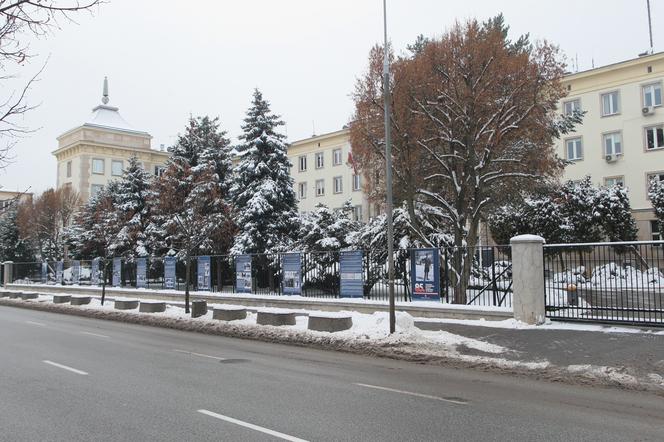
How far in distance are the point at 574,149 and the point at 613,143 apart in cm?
297

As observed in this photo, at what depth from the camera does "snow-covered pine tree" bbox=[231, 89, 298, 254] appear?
31.9 m

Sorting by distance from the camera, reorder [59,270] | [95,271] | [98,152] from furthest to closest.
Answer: [98,152] < [59,270] < [95,271]

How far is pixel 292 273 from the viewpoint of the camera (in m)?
22.4

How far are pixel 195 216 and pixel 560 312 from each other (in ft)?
45.5

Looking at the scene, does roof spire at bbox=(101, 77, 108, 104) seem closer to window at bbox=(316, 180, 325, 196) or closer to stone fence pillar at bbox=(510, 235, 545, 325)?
window at bbox=(316, 180, 325, 196)

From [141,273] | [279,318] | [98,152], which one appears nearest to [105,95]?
[98,152]

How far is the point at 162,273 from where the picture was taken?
3212 centimetres

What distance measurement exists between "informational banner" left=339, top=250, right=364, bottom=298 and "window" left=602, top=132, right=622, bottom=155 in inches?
1254

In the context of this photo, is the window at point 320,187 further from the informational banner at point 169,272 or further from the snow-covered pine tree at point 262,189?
the informational banner at point 169,272

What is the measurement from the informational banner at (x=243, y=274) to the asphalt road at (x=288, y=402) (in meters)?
12.1

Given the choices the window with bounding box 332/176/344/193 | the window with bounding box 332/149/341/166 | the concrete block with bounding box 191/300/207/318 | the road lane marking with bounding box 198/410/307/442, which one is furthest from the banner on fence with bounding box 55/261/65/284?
the road lane marking with bounding box 198/410/307/442

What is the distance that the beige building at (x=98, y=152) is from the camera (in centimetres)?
7638

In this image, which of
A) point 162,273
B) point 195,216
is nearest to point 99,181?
point 162,273

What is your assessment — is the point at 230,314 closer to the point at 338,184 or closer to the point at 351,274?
the point at 351,274
